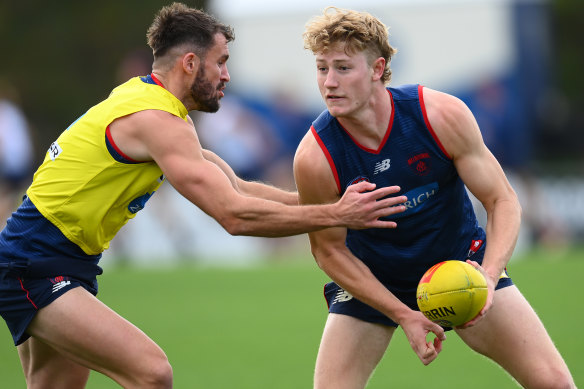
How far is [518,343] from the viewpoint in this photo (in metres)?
5.26

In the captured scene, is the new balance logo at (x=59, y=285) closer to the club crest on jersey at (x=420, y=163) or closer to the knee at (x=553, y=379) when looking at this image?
the club crest on jersey at (x=420, y=163)

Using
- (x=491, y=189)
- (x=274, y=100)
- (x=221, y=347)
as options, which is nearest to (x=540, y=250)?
(x=274, y=100)

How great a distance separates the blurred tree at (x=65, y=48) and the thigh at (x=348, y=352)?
2647 centimetres

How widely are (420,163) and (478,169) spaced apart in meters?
0.33

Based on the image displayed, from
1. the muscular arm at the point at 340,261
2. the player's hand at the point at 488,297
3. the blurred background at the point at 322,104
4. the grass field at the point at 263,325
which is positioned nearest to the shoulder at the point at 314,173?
the muscular arm at the point at 340,261

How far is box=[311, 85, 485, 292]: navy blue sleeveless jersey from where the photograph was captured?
212 inches

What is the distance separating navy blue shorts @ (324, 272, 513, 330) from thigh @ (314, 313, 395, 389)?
0.10 feet

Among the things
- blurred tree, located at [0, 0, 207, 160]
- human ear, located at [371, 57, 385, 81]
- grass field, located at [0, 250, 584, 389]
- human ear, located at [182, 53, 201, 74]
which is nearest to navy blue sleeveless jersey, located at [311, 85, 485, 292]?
human ear, located at [371, 57, 385, 81]

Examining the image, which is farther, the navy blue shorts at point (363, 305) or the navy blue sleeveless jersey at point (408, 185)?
the navy blue shorts at point (363, 305)

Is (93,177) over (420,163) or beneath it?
over

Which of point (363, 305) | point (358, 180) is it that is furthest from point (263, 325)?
point (358, 180)

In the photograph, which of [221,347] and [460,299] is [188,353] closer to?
[221,347]

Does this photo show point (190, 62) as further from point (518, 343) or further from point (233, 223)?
point (518, 343)

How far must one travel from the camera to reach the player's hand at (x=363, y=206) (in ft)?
16.0
